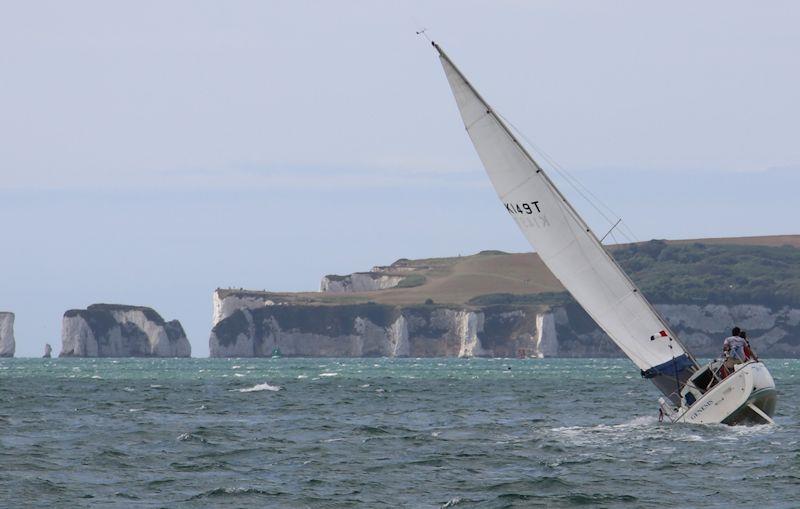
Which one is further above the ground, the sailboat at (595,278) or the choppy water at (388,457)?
the sailboat at (595,278)

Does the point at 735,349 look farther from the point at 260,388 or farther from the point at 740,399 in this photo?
the point at 260,388

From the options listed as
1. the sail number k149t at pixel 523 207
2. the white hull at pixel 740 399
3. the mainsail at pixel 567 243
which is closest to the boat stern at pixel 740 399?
the white hull at pixel 740 399

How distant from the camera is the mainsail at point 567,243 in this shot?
35719mm

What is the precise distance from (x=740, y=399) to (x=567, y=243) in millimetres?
5875

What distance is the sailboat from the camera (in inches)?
1405

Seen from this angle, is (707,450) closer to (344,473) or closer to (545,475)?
(545,475)

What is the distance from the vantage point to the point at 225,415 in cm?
4819

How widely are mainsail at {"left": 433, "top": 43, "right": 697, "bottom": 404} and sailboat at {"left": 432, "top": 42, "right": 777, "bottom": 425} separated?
0.03 meters

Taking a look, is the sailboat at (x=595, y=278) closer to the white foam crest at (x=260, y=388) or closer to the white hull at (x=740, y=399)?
the white hull at (x=740, y=399)

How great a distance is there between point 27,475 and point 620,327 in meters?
15.7

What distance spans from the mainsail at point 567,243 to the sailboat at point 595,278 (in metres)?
0.03

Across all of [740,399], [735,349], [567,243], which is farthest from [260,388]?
[740,399]

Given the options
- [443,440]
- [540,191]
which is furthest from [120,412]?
[540,191]

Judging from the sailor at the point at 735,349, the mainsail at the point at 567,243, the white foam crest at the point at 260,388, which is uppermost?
the mainsail at the point at 567,243
